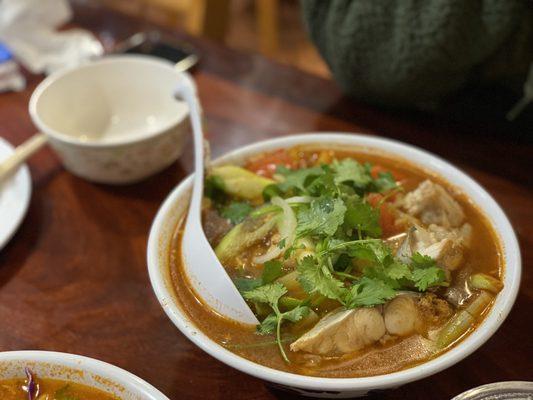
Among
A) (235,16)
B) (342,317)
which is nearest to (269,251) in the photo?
(342,317)

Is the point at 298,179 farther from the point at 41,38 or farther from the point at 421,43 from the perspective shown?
the point at 41,38

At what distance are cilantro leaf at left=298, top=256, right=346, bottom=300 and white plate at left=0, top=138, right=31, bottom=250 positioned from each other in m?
0.78

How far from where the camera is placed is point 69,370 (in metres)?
1.02

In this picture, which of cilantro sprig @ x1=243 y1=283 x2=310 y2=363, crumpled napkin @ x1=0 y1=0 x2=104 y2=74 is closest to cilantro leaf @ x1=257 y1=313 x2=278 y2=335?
cilantro sprig @ x1=243 y1=283 x2=310 y2=363

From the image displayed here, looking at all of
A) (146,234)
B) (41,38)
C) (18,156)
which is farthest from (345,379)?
(41,38)

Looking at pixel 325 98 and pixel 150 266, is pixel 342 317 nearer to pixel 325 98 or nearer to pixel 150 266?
pixel 150 266

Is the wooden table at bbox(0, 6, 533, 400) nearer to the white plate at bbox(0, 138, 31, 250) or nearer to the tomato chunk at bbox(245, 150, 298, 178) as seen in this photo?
the white plate at bbox(0, 138, 31, 250)

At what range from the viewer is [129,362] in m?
1.18

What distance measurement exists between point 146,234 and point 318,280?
625 millimetres

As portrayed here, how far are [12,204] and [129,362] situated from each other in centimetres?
59

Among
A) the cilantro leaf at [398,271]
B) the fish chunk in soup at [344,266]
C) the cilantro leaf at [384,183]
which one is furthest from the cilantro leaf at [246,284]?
the cilantro leaf at [384,183]

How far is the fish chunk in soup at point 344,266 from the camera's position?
0.99 meters

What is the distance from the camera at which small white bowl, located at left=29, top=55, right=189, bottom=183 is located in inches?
62.0

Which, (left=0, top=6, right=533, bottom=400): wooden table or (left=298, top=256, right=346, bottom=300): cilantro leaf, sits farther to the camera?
(left=0, top=6, right=533, bottom=400): wooden table
